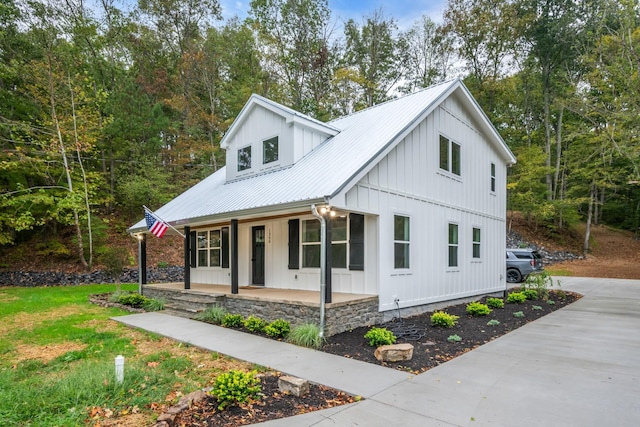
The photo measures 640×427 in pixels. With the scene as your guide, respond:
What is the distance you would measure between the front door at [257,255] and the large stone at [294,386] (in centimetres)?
618

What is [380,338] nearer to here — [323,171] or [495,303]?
[323,171]

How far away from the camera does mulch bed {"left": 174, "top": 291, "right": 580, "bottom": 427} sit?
11.7 feet

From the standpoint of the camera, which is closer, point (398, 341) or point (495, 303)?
point (398, 341)

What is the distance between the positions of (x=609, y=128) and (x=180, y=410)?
16852 millimetres

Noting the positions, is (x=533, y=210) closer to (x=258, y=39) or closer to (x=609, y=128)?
(x=609, y=128)

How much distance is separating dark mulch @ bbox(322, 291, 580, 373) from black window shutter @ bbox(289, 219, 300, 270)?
113 inches

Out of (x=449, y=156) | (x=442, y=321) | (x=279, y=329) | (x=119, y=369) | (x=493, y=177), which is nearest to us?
(x=119, y=369)

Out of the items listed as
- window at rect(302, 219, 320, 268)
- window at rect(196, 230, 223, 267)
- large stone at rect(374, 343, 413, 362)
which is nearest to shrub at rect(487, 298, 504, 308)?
window at rect(302, 219, 320, 268)

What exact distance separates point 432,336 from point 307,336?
93.9 inches

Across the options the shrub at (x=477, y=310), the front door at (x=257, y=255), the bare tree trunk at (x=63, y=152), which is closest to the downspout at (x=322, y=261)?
the front door at (x=257, y=255)

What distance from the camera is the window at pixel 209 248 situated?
11.6 m

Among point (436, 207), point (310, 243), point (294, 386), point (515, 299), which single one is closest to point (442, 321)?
point (436, 207)

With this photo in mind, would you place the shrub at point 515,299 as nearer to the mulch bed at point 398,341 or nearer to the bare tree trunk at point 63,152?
the mulch bed at point 398,341

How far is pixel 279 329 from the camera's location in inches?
263
